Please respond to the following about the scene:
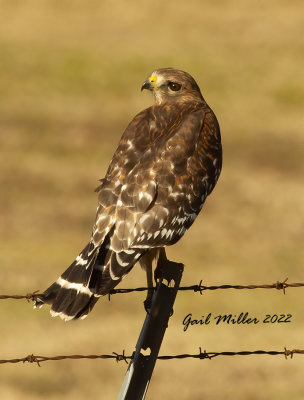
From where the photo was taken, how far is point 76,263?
8328 millimetres

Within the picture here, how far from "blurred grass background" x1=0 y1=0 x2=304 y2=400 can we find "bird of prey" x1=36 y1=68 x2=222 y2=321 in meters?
6.29

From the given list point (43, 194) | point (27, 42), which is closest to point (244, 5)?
point (27, 42)

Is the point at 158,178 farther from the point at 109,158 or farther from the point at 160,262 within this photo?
the point at 109,158

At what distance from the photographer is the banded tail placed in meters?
7.93

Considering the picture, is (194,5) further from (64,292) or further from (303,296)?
(64,292)

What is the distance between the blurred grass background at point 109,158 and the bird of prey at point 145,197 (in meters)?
6.29

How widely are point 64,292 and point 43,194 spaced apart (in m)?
19.9

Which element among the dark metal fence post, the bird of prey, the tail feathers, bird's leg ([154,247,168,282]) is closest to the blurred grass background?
bird's leg ([154,247,168,282])

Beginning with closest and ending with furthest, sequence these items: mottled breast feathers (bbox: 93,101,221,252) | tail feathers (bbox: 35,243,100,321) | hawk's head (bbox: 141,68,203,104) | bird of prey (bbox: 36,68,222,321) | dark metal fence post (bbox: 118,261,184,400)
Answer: dark metal fence post (bbox: 118,261,184,400), tail feathers (bbox: 35,243,100,321), bird of prey (bbox: 36,68,222,321), mottled breast feathers (bbox: 93,101,221,252), hawk's head (bbox: 141,68,203,104)

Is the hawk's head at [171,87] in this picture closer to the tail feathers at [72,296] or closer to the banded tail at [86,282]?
the banded tail at [86,282]

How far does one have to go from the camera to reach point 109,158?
1192 inches

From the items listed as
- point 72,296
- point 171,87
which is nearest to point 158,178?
point 72,296

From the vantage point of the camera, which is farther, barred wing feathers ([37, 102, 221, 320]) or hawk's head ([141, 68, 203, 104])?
hawk's head ([141, 68, 203, 104])

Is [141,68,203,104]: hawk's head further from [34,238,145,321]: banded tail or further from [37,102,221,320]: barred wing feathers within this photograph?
[34,238,145,321]: banded tail
